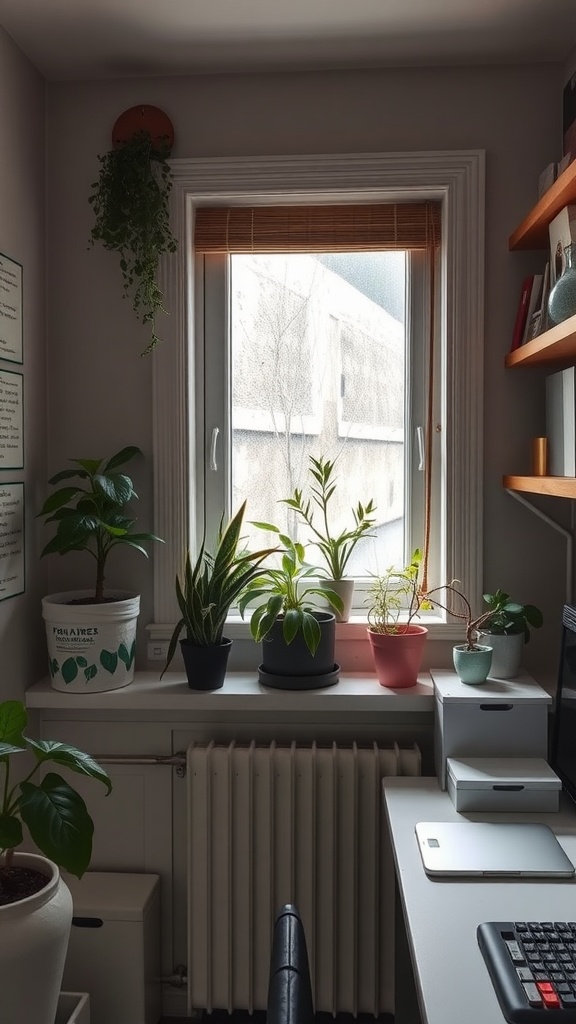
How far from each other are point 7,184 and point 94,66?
472mm

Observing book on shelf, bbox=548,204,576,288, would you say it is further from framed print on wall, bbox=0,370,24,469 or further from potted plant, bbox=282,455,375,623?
framed print on wall, bbox=0,370,24,469

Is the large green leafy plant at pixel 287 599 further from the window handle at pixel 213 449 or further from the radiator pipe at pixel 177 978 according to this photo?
the radiator pipe at pixel 177 978

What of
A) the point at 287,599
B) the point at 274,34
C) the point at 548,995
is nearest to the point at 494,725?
the point at 287,599

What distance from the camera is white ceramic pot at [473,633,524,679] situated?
2.16 m

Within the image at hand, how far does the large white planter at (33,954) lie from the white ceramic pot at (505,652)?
1.20 m

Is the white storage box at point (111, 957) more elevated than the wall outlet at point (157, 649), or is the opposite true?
the wall outlet at point (157, 649)

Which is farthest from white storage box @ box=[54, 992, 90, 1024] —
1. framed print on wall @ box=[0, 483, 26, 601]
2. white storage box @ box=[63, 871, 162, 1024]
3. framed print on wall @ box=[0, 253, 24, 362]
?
framed print on wall @ box=[0, 253, 24, 362]

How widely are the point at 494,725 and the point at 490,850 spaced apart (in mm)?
386

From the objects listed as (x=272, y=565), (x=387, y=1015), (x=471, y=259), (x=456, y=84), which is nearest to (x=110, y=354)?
(x=272, y=565)

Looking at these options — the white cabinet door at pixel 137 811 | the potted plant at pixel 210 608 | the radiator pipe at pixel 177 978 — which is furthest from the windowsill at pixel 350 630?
the radiator pipe at pixel 177 978

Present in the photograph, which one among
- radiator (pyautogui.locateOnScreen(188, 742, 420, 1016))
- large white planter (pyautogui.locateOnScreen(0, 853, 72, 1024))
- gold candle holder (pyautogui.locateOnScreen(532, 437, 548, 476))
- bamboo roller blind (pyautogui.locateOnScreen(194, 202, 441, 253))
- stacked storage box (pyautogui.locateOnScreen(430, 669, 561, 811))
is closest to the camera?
large white planter (pyautogui.locateOnScreen(0, 853, 72, 1024))

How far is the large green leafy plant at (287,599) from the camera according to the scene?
2152 mm

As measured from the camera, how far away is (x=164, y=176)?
2.31 metres

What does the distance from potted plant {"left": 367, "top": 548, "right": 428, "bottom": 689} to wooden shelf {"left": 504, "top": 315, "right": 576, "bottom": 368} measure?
0.62m
